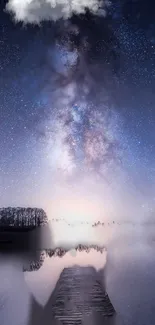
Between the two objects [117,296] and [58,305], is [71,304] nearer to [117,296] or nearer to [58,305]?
[58,305]

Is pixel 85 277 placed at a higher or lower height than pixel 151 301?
higher

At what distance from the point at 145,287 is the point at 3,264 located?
2307 centimetres

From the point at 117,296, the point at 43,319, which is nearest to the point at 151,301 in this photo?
the point at 117,296

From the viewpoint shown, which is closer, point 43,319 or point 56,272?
point 43,319

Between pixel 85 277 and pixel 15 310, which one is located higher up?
pixel 85 277

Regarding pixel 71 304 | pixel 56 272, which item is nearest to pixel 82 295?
pixel 71 304

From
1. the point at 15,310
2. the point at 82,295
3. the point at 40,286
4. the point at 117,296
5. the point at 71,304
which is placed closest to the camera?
the point at 71,304

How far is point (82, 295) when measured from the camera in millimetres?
19453

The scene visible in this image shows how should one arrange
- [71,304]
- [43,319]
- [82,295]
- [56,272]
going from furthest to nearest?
[56,272]
[82,295]
[71,304]
[43,319]

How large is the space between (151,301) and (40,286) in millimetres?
9073

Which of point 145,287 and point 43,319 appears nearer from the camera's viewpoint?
point 43,319

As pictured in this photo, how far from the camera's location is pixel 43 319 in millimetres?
16750

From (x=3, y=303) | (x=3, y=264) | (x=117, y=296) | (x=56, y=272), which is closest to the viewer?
(x=3, y=303)

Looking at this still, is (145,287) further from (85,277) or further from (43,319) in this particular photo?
(43,319)
